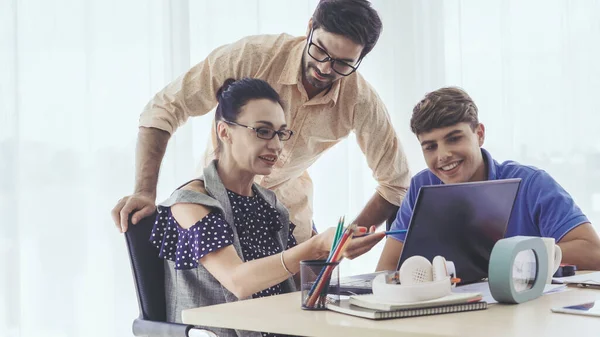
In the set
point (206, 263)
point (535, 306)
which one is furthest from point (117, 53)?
point (535, 306)

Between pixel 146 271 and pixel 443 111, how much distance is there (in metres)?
0.88

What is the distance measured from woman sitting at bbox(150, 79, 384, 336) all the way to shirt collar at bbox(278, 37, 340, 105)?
302 mm

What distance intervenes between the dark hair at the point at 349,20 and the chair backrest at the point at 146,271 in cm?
76

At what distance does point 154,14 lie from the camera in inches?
102

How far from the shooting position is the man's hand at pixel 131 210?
1.67m

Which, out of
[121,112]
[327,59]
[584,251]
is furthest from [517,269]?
[121,112]

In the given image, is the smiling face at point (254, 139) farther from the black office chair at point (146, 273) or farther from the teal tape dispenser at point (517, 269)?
the teal tape dispenser at point (517, 269)

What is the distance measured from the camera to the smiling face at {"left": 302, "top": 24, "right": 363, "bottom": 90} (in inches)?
79.2

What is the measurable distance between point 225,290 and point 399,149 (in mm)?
994

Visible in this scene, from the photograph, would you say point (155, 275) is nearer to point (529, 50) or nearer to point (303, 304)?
point (303, 304)

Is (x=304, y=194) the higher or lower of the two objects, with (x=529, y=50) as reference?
lower

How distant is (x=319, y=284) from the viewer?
116cm

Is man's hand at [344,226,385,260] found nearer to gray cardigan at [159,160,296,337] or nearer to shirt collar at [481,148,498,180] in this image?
gray cardigan at [159,160,296,337]

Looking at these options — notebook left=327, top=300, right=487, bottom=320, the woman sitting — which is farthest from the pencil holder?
the woman sitting
